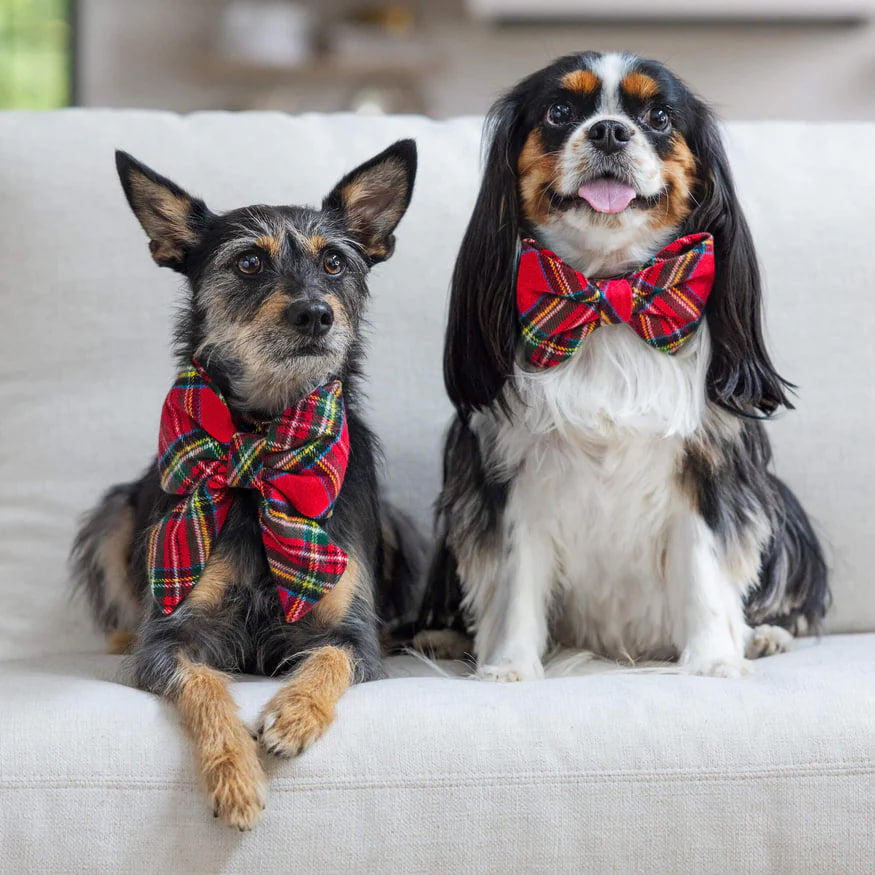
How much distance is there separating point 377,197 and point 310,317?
0.33m

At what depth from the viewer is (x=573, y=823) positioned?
1.38 metres

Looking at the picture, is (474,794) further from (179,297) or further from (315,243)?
(179,297)

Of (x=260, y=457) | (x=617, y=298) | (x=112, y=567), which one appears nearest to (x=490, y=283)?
(x=617, y=298)

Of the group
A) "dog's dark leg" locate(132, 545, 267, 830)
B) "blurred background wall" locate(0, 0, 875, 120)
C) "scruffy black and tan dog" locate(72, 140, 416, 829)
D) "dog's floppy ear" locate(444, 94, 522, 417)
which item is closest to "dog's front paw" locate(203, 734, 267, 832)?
"dog's dark leg" locate(132, 545, 267, 830)

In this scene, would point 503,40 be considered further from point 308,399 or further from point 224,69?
point 308,399

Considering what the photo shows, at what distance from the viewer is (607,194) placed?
1.68 meters

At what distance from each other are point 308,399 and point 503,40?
4.67m

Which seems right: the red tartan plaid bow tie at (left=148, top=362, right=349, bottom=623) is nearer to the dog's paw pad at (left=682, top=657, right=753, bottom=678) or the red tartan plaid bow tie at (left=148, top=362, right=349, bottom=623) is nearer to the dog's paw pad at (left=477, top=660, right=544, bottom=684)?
the dog's paw pad at (left=477, top=660, right=544, bottom=684)

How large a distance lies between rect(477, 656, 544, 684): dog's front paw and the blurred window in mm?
5367

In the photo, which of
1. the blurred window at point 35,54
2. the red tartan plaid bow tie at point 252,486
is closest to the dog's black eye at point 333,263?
the red tartan plaid bow tie at point 252,486

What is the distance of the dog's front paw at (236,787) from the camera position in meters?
1.33

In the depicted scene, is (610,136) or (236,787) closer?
(236,787)

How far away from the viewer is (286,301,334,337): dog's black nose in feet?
5.40

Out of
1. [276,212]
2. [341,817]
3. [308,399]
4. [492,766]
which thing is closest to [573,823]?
[492,766]
